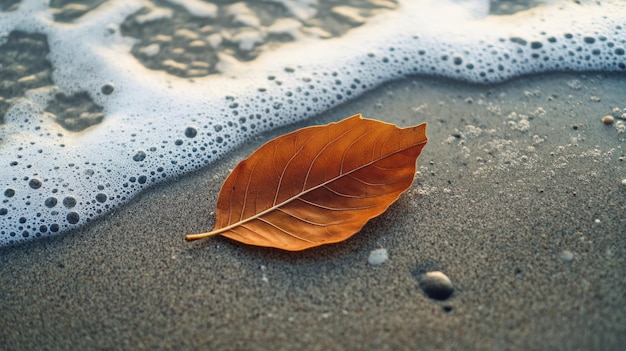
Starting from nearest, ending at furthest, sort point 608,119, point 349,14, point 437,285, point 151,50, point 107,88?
1. point 437,285
2. point 608,119
3. point 107,88
4. point 151,50
5. point 349,14

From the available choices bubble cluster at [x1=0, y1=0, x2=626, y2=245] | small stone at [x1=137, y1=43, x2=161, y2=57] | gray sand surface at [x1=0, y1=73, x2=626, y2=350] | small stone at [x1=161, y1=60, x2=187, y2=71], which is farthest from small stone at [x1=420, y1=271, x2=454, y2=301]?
small stone at [x1=137, y1=43, x2=161, y2=57]

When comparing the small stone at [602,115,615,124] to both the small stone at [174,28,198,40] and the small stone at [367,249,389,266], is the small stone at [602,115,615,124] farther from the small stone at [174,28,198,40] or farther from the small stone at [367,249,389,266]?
the small stone at [174,28,198,40]

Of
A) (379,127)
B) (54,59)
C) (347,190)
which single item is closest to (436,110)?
(379,127)

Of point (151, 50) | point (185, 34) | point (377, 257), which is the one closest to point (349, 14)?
point (185, 34)

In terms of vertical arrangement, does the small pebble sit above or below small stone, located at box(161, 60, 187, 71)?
below

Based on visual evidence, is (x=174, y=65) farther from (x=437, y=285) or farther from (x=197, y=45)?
(x=437, y=285)

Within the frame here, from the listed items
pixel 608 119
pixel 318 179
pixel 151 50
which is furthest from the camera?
pixel 151 50
